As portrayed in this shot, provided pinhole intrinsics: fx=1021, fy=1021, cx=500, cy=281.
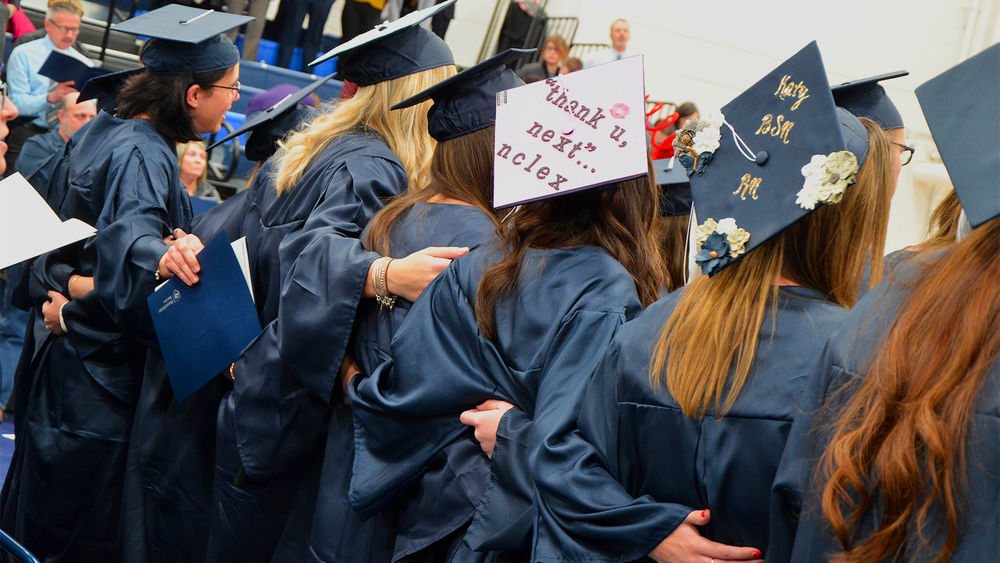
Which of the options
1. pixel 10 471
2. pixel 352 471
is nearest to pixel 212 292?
pixel 352 471

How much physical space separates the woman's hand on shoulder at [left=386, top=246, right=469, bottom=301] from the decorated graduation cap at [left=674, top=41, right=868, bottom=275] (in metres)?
0.63

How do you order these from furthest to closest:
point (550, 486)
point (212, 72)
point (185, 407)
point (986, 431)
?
1. point (212, 72)
2. point (185, 407)
3. point (550, 486)
4. point (986, 431)

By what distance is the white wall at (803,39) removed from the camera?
1187 cm

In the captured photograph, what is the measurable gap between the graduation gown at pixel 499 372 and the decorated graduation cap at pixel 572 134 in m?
0.13

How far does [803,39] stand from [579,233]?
36.1ft

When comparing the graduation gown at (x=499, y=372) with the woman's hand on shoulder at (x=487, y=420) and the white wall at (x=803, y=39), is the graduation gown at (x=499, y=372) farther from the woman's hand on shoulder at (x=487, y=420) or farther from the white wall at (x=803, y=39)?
the white wall at (x=803, y=39)

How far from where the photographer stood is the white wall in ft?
38.9

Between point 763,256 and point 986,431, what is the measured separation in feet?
1.66

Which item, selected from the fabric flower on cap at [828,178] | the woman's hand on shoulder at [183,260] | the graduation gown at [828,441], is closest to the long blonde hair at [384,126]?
the woman's hand on shoulder at [183,260]

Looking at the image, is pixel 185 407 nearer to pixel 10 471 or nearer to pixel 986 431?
pixel 10 471

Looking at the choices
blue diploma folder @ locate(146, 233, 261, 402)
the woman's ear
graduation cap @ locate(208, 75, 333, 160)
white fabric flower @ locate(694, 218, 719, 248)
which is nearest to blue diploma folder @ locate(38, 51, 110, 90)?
the woman's ear

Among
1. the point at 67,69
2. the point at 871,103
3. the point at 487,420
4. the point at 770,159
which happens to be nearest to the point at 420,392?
the point at 487,420

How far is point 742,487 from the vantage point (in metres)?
1.41

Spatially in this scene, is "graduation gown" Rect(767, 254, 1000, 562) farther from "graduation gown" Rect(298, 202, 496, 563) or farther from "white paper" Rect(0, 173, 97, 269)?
"white paper" Rect(0, 173, 97, 269)
